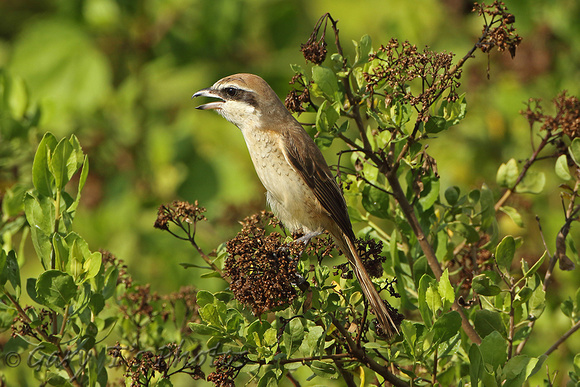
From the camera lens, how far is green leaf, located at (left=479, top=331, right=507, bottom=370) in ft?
7.79

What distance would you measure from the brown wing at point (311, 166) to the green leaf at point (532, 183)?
102cm

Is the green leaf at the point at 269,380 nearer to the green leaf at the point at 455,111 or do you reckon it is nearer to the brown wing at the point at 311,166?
the green leaf at the point at 455,111

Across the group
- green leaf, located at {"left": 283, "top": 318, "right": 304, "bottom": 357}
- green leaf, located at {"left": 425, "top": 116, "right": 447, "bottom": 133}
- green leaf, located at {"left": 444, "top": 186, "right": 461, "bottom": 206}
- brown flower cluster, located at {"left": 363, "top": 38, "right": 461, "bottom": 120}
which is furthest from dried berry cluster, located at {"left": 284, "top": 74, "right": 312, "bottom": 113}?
green leaf, located at {"left": 283, "top": 318, "right": 304, "bottom": 357}

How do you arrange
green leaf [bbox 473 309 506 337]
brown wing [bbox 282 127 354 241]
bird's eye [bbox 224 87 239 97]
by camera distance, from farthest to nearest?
bird's eye [bbox 224 87 239 97]
brown wing [bbox 282 127 354 241]
green leaf [bbox 473 309 506 337]

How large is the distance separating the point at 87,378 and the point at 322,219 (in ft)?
5.80

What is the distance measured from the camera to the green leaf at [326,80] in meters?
2.64

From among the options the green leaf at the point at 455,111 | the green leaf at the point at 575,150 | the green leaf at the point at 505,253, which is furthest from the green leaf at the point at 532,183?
the green leaf at the point at 455,111

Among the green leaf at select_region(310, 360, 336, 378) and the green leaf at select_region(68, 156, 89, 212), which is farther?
the green leaf at select_region(68, 156, 89, 212)

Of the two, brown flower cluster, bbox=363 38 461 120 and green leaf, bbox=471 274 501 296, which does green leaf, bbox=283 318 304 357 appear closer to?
green leaf, bbox=471 274 501 296

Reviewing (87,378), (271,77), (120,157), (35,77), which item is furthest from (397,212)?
(35,77)

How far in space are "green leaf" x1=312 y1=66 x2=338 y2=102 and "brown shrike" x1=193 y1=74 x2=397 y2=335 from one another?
3.69ft

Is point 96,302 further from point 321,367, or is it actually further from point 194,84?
point 194,84

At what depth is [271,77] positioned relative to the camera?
25.8ft

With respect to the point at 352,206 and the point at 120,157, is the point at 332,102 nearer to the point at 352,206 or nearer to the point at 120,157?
the point at 352,206
